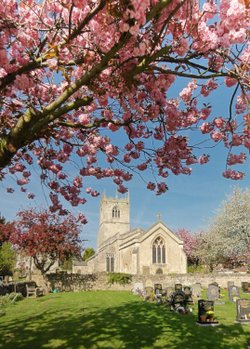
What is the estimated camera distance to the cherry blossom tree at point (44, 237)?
100ft

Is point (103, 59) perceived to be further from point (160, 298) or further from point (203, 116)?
point (160, 298)

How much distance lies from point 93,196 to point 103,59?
726 centimetres

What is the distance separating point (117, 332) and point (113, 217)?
7490cm

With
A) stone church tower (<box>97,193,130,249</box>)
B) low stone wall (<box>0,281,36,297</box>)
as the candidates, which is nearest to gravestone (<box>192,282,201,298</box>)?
low stone wall (<box>0,281,36,297</box>)

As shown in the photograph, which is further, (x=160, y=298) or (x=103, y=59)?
(x=160, y=298)

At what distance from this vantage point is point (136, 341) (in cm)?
1109

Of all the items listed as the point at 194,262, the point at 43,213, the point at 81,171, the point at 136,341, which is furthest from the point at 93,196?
the point at 194,262

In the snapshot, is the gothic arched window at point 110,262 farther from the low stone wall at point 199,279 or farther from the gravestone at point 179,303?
the gravestone at point 179,303

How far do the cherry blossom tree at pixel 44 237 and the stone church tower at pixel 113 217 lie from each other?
175 ft

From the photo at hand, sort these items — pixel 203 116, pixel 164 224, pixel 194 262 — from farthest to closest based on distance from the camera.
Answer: pixel 194 262 < pixel 164 224 < pixel 203 116

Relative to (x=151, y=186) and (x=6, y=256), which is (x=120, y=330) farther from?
(x=6, y=256)

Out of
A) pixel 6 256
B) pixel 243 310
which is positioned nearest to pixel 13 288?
pixel 6 256

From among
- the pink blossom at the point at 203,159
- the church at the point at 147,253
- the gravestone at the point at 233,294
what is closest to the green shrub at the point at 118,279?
the church at the point at 147,253

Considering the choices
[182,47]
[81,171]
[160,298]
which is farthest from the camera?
[160,298]
